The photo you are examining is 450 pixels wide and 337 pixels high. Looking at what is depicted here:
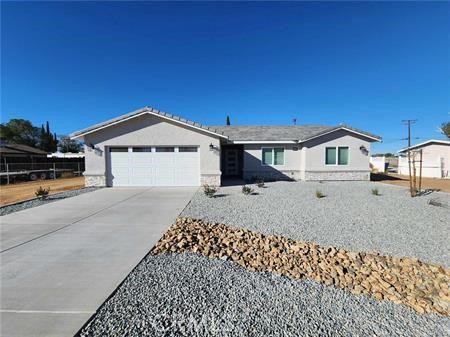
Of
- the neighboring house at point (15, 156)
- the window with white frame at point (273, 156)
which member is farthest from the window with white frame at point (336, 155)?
the neighboring house at point (15, 156)

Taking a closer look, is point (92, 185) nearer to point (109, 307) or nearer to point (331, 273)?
point (109, 307)

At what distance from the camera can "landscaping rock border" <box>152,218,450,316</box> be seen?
10.6 feet

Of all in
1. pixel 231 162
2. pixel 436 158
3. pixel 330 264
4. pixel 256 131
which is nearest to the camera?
pixel 330 264

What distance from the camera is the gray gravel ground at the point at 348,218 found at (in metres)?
4.90

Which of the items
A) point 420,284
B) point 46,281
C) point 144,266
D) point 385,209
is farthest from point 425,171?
point 46,281

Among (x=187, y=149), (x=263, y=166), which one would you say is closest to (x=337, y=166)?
(x=263, y=166)

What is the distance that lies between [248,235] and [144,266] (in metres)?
2.48

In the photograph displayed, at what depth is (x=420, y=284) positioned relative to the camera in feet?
11.4

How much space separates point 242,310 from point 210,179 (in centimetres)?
985

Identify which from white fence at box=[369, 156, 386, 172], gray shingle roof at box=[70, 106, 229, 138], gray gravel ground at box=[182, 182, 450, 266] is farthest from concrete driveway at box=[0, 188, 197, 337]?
white fence at box=[369, 156, 386, 172]

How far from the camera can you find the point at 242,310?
272 cm

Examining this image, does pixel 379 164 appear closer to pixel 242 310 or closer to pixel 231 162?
pixel 231 162

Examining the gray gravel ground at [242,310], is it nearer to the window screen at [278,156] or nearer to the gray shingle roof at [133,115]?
the gray shingle roof at [133,115]

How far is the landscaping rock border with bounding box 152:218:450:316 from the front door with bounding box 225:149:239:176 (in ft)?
38.9
